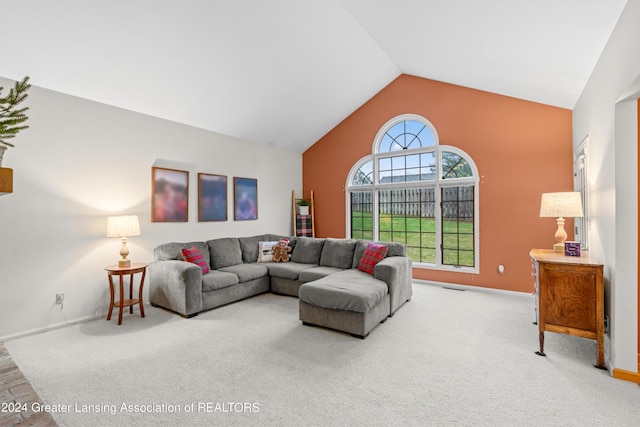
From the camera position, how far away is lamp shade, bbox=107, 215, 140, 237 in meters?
3.62

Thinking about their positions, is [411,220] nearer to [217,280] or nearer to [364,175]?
[364,175]

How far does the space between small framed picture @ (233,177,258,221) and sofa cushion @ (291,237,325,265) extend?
1.16m

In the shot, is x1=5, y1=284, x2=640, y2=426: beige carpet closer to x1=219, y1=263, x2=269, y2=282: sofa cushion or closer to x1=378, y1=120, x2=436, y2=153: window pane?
x1=219, y1=263, x2=269, y2=282: sofa cushion

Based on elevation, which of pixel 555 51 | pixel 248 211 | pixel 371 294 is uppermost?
pixel 555 51

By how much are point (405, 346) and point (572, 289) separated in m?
1.54

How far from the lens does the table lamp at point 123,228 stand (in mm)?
3619

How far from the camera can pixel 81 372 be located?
2.48 m

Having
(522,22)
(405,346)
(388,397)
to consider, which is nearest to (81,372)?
(388,397)

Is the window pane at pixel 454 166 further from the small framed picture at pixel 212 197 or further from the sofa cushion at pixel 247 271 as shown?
the small framed picture at pixel 212 197

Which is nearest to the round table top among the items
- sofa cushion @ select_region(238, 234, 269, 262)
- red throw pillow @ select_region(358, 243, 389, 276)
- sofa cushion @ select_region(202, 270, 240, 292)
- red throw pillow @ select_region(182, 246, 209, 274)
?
red throw pillow @ select_region(182, 246, 209, 274)

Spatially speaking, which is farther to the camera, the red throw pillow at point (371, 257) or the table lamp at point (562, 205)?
the red throw pillow at point (371, 257)

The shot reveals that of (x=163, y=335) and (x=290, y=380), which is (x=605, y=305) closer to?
(x=290, y=380)

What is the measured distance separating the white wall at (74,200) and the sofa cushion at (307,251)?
1.72 meters

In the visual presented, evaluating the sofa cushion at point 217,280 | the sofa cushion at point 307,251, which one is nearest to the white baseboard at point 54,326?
the sofa cushion at point 217,280
